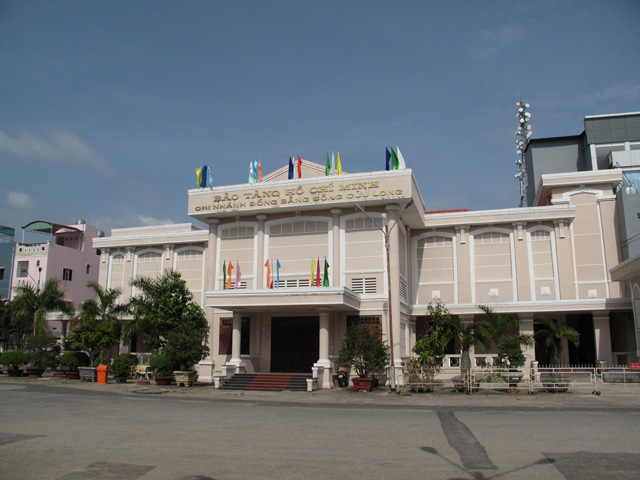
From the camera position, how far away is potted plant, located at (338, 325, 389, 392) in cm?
2417

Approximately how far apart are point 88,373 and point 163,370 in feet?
16.0

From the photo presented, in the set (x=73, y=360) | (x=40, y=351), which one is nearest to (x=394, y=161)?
(x=73, y=360)

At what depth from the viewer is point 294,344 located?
29.2m

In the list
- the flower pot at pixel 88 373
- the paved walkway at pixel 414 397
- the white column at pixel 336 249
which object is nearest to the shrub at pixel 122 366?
the flower pot at pixel 88 373

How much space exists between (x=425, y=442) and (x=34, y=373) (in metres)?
27.7

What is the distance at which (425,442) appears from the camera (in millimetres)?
10891

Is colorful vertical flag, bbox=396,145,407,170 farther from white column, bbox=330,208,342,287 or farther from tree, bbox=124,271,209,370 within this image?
tree, bbox=124,271,209,370

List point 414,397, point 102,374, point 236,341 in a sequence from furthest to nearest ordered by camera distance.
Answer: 1. point 102,374
2. point 236,341
3. point 414,397

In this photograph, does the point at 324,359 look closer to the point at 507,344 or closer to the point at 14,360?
the point at 507,344

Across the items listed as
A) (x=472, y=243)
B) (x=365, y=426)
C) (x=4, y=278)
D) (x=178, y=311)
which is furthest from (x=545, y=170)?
(x=4, y=278)

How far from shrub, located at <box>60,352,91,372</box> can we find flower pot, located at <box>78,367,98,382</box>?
4.54 ft

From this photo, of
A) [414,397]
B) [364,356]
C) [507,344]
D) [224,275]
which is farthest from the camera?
[224,275]

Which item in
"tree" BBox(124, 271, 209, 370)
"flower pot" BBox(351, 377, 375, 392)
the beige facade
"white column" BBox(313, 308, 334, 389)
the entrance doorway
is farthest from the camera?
"tree" BBox(124, 271, 209, 370)

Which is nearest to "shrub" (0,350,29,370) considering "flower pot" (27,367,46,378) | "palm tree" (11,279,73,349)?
"flower pot" (27,367,46,378)
